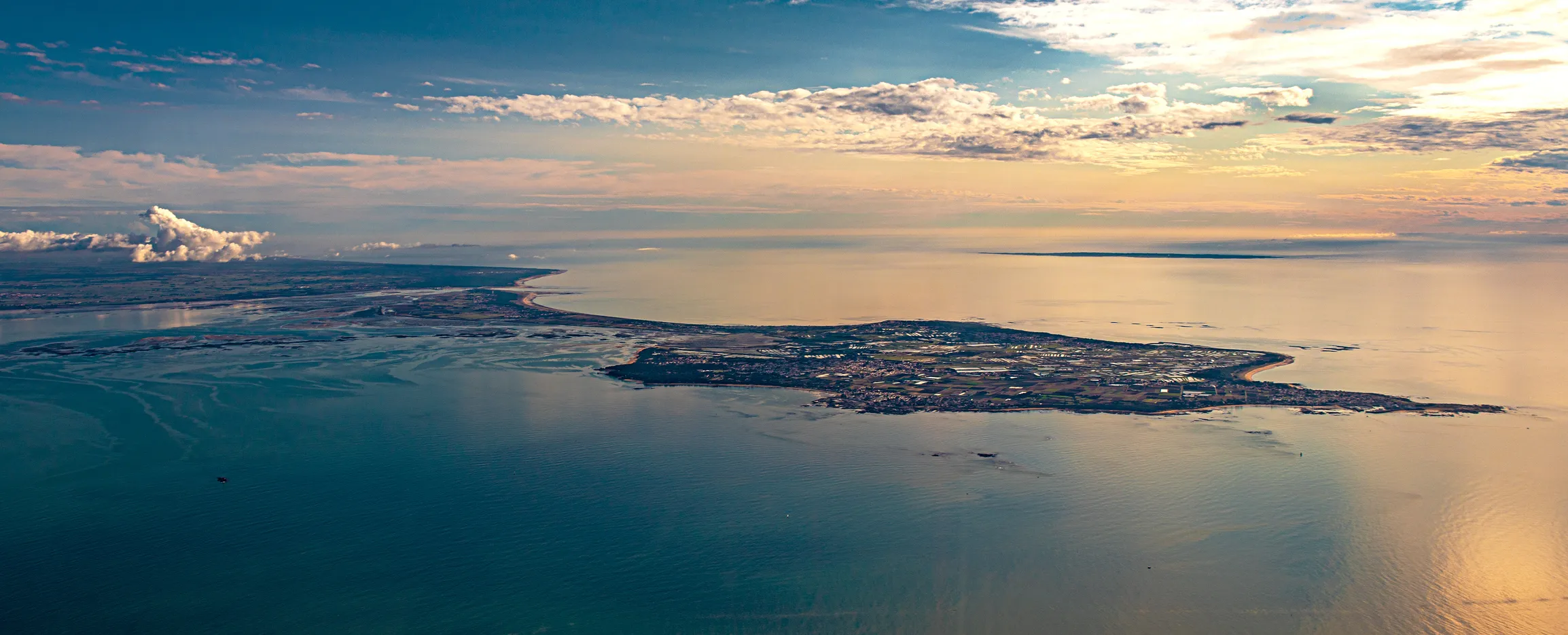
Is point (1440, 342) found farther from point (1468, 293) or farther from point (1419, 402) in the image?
point (1468, 293)

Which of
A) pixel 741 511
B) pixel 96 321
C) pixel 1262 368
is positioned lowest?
pixel 741 511

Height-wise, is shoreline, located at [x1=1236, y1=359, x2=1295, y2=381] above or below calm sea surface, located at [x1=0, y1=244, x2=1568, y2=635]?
above

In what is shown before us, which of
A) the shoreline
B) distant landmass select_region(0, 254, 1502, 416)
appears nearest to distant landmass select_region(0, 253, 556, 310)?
distant landmass select_region(0, 254, 1502, 416)

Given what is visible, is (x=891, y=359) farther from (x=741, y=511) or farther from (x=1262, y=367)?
(x=741, y=511)

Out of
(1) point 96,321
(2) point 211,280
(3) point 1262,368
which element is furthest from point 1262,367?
(2) point 211,280

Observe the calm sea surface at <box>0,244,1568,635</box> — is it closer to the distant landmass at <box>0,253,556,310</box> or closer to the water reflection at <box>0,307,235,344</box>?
the water reflection at <box>0,307,235,344</box>

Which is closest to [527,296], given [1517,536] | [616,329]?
[616,329]

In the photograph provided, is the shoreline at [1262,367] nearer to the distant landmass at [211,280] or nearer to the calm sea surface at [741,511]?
the calm sea surface at [741,511]
